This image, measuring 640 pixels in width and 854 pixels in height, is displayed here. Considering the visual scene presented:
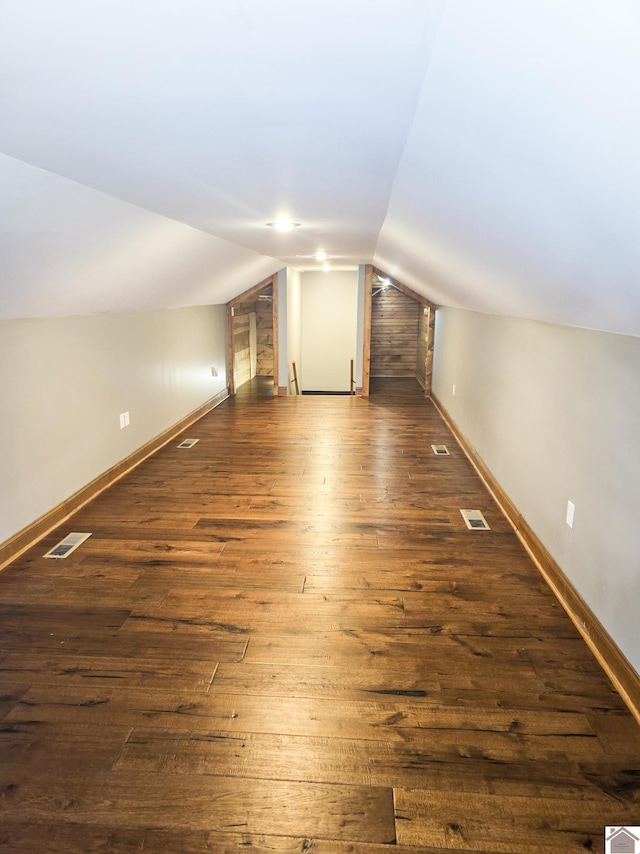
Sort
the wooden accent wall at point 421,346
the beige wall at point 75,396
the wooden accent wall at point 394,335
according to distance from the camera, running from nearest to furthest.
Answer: the beige wall at point 75,396 < the wooden accent wall at point 421,346 < the wooden accent wall at point 394,335

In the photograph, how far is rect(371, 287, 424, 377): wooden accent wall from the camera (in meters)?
9.80

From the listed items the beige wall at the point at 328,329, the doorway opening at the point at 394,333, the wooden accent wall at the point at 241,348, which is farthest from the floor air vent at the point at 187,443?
the doorway opening at the point at 394,333

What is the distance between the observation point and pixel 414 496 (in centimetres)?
391

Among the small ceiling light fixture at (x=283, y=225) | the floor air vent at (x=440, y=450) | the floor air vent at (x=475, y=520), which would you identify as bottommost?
the floor air vent at (x=475, y=520)

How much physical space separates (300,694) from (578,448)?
1.62 meters

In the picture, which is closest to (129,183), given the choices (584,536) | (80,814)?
(80,814)

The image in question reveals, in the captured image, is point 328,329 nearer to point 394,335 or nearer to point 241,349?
point 394,335

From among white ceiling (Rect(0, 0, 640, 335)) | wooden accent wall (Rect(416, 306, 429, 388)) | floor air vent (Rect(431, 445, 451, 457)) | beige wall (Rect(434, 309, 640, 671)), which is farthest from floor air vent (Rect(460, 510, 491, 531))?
wooden accent wall (Rect(416, 306, 429, 388))

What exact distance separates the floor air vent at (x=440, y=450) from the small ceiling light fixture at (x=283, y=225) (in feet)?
7.89

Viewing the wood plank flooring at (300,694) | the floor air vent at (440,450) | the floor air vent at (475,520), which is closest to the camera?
the wood plank flooring at (300,694)

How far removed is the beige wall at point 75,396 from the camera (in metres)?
2.97

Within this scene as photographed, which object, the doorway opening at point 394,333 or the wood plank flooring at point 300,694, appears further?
the doorway opening at point 394,333

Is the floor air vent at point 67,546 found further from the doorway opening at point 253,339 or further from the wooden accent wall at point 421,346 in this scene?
the wooden accent wall at point 421,346

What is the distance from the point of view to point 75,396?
3.60m
